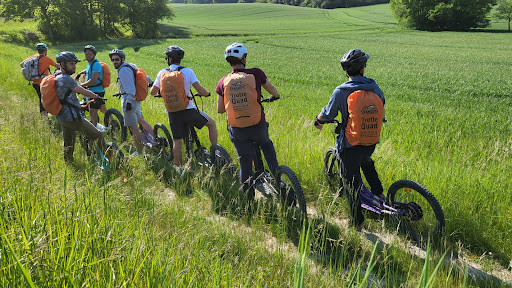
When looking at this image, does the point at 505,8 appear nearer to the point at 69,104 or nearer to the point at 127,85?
the point at 127,85

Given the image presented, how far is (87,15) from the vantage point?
51469 millimetres

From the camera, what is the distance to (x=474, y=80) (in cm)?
1659

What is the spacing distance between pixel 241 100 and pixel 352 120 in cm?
125

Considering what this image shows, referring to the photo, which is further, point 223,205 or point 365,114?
point 223,205

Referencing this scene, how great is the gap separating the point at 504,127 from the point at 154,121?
7979 mm

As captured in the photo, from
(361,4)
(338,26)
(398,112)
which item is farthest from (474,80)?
(361,4)

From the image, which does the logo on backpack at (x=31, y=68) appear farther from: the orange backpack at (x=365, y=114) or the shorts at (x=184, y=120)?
the orange backpack at (x=365, y=114)

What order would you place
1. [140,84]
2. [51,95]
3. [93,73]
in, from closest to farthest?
[51,95], [140,84], [93,73]

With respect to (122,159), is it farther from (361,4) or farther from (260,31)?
(361,4)

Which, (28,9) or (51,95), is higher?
(28,9)

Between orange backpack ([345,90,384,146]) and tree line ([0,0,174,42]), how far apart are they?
170ft

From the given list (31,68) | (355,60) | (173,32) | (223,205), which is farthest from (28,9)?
(355,60)

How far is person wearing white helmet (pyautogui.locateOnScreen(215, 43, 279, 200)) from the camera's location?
12.6ft

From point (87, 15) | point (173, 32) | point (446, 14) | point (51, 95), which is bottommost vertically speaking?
point (51, 95)
